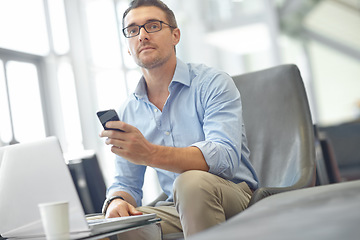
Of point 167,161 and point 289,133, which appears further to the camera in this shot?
point 289,133

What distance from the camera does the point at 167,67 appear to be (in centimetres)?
194

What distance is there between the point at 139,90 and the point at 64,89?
3.94 metres

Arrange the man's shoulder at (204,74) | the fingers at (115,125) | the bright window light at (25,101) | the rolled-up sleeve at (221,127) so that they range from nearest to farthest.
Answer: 1. the fingers at (115,125)
2. the rolled-up sleeve at (221,127)
3. the man's shoulder at (204,74)
4. the bright window light at (25,101)

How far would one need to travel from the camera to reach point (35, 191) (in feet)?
4.03

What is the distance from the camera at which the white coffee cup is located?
3.53 feet

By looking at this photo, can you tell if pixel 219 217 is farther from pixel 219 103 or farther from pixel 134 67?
pixel 134 67

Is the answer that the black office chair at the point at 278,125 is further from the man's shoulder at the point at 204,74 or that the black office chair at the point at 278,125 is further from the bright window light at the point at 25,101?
the bright window light at the point at 25,101

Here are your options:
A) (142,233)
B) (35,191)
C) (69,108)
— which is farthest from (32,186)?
(69,108)

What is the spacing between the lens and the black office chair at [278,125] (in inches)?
74.2

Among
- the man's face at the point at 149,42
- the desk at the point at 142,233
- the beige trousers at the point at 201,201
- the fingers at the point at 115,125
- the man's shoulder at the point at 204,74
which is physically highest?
the man's face at the point at 149,42

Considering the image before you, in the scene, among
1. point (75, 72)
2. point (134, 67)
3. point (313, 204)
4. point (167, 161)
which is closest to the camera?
point (313, 204)

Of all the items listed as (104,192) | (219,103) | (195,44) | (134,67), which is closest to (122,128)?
(219,103)

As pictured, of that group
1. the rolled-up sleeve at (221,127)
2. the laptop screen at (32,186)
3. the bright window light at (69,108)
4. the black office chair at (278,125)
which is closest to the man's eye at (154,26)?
the rolled-up sleeve at (221,127)

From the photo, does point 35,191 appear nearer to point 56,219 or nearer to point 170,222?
point 56,219
